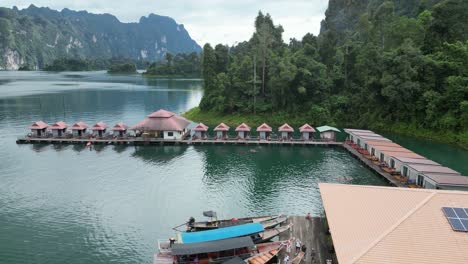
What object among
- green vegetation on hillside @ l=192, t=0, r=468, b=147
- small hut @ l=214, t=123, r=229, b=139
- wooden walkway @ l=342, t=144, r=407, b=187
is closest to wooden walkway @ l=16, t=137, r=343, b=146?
small hut @ l=214, t=123, r=229, b=139

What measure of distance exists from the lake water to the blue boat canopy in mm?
3164

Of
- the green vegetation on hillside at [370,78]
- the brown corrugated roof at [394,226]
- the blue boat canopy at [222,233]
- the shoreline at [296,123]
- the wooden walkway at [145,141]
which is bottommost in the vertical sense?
the blue boat canopy at [222,233]

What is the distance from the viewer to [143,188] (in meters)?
36.7

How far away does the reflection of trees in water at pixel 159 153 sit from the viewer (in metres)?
47.9

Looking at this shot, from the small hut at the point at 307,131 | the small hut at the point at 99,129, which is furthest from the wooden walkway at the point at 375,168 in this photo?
the small hut at the point at 99,129

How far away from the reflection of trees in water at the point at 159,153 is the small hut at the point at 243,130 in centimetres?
889

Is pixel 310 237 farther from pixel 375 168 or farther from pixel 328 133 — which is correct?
pixel 328 133

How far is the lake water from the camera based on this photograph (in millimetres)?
26553

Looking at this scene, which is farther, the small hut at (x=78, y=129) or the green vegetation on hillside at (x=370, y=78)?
the small hut at (x=78, y=129)

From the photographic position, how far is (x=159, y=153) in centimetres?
5119

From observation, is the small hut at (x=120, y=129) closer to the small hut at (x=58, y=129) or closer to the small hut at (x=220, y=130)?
the small hut at (x=58, y=129)

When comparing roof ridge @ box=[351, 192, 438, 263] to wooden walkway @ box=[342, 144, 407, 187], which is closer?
roof ridge @ box=[351, 192, 438, 263]

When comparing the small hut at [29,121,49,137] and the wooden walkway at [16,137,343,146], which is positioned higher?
the small hut at [29,121,49,137]

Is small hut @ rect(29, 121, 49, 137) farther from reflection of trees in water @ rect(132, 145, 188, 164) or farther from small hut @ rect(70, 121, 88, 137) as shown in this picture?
reflection of trees in water @ rect(132, 145, 188, 164)
